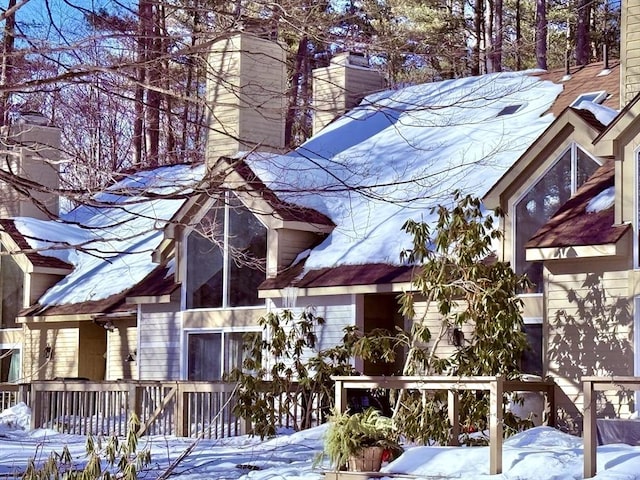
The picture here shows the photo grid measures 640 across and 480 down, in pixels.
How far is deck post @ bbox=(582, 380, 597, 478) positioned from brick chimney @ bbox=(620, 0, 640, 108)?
29.8 feet

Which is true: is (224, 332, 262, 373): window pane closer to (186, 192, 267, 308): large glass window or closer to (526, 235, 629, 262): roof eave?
(186, 192, 267, 308): large glass window

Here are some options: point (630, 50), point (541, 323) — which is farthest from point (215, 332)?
point (630, 50)

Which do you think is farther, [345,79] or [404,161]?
[345,79]

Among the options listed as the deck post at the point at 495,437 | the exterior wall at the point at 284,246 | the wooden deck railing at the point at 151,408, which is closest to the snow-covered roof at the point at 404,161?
the exterior wall at the point at 284,246

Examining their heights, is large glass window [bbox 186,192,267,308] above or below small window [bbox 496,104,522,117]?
below

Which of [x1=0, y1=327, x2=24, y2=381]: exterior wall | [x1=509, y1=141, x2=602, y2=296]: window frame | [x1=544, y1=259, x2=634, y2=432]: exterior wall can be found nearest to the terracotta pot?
[x1=544, y1=259, x2=634, y2=432]: exterior wall

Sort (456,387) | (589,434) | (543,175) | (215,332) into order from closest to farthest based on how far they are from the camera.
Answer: (589,434), (456,387), (543,175), (215,332)

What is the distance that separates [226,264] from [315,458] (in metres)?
9.27

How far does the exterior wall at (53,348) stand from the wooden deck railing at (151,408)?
5.75 m

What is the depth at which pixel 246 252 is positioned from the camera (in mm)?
20594

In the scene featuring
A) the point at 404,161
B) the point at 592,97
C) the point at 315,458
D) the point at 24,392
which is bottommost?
the point at 315,458

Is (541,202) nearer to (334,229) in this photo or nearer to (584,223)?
(584,223)

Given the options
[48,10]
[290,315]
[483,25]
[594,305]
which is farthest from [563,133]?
[483,25]

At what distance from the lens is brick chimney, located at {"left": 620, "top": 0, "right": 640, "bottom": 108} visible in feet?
60.7
